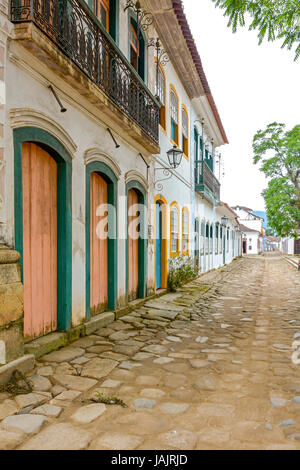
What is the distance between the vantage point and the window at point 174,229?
10.3 metres

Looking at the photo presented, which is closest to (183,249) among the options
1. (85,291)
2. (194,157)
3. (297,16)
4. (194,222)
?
(194,222)

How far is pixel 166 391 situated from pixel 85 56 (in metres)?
4.41

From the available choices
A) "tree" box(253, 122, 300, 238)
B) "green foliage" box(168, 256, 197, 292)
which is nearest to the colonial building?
"green foliage" box(168, 256, 197, 292)

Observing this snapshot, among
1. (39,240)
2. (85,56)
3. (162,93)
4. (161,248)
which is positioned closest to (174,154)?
(162,93)

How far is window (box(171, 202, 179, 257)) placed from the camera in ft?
33.7

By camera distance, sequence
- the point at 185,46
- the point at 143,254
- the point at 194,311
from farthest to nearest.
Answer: the point at 185,46 < the point at 143,254 < the point at 194,311

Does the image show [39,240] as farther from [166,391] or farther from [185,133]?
[185,133]

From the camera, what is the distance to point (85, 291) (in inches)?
199

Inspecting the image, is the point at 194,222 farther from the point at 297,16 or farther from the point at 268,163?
the point at 268,163

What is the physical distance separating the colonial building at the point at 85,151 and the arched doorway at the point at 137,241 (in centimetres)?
3

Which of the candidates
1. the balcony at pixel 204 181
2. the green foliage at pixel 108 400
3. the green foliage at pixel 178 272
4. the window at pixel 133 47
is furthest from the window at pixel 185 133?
the green foliage at pixel 108 400

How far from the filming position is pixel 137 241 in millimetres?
7734

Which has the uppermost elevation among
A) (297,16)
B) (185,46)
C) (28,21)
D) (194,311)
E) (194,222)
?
(185,46)
